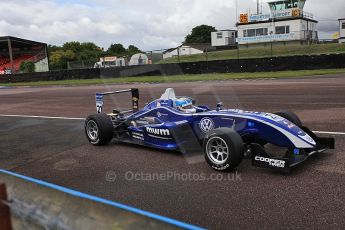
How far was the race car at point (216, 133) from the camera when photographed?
5.05 m

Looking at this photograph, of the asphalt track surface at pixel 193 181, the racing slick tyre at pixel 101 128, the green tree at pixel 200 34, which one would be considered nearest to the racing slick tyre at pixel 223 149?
the asphalt track surface at pixel 193 181

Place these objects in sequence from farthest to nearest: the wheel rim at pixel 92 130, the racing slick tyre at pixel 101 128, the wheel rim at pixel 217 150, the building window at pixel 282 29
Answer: the building window at pixel 282 29 → the wheel rim at pixel 92 130 → the racing slick tyre at pixel 101 128 → the wheel rim at pixel 217 150

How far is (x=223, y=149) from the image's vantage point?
5.19 m

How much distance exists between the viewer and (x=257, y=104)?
11461 millimetres

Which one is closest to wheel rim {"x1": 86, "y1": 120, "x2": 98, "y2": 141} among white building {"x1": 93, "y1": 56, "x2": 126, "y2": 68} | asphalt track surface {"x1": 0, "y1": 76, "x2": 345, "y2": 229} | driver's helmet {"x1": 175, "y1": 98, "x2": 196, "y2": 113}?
asphalt track surface {"x1": 0, "y1": 76, "x2": 345, "y2": 229}

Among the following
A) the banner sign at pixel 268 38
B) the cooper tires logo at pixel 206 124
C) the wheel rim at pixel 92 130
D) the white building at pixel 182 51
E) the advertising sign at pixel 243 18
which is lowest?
the wheel rim at pixel 92 130

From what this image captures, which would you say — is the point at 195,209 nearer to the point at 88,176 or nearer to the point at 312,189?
the point at 312,189

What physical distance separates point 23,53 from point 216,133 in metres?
63.1

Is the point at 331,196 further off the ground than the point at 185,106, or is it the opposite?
the point at 185,106

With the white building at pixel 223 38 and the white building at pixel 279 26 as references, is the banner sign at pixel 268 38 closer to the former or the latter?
the white building at pixel 279 26

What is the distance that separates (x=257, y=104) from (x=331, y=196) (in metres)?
7.38

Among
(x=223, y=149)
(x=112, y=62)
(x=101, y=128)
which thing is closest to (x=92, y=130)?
(x=101, y=128)

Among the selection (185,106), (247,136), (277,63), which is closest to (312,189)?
(247,136)

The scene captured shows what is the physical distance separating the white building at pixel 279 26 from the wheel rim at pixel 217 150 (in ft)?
196
